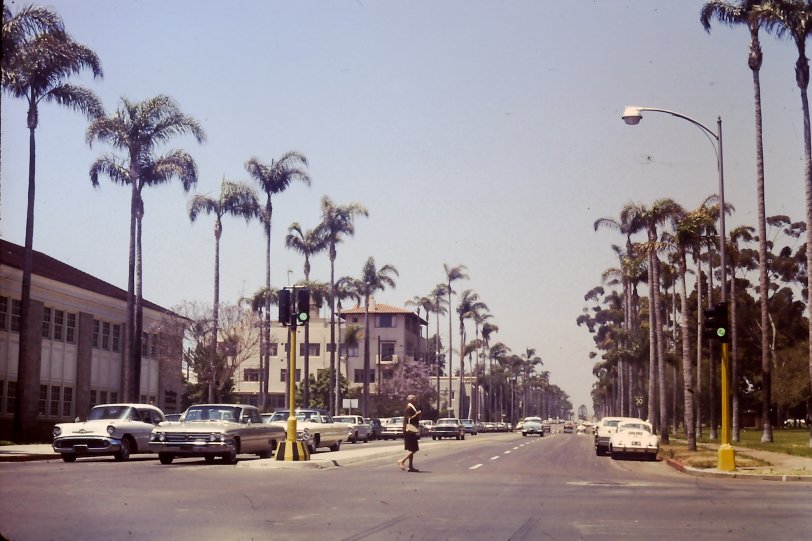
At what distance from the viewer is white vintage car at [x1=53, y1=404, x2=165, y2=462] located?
27.3 metres

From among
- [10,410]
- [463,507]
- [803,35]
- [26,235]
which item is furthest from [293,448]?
[803,35]

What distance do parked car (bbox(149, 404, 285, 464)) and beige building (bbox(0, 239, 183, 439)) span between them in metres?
17.6

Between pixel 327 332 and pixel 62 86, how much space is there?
74571mm

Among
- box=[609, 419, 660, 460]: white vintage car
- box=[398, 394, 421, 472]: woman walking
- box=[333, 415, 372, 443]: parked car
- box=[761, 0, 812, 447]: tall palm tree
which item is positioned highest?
box=[761, 0, 812, 447]: tall palm tree

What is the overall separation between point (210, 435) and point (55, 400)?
A: 26.4 metres

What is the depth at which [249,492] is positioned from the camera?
1694cm

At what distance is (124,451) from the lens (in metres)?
28.0

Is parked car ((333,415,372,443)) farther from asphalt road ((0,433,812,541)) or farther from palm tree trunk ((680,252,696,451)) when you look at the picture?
asphalt road ((0,433,812,541))

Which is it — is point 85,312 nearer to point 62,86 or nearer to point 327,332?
point 62,86

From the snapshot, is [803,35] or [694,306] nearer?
[803,35]

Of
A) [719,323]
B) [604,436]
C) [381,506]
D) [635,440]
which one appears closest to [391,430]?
[604,436]

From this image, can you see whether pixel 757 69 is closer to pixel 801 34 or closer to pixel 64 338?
pixel 801 34

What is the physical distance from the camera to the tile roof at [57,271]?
47.1 metres

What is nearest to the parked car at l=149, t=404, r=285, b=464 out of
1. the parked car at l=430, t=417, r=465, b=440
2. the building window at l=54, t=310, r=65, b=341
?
the building window at l=54, t=310, r=65, b=341
